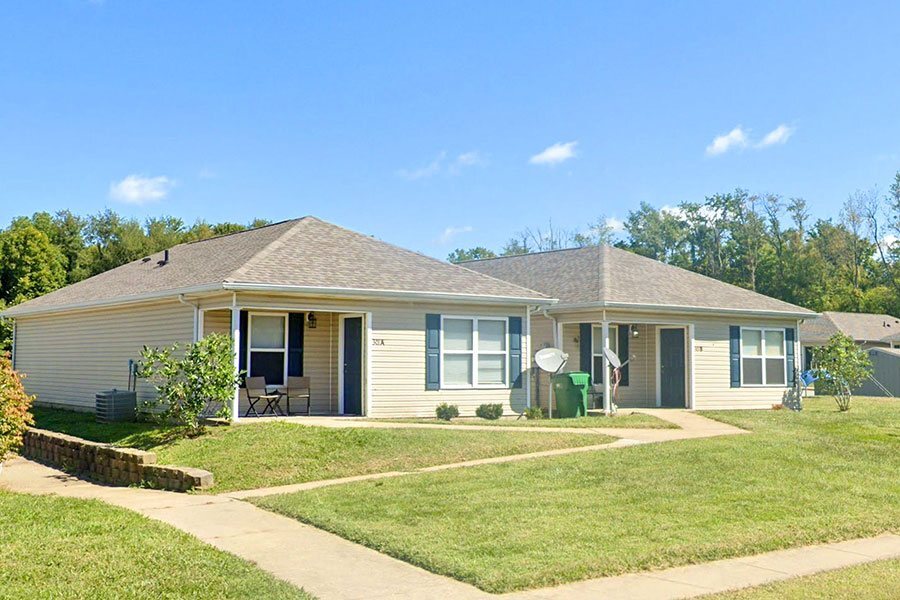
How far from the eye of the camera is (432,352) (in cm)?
1788

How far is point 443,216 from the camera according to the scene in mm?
49219

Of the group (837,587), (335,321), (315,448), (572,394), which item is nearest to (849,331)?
(572,394)

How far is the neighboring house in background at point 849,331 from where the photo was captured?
39.1 meters

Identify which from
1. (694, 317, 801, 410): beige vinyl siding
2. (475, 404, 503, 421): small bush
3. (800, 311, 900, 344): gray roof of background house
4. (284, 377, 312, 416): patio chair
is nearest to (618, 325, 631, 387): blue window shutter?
(694, 317, 801, 410): beige vinyl siding

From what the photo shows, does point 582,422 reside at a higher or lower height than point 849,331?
lower

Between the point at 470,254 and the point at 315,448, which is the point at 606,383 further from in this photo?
the point at 470,254

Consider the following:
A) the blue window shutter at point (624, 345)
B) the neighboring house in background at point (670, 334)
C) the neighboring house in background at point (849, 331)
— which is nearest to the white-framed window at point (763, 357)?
the neighboring house in background at point (670, 334)

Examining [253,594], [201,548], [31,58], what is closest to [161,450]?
[201,548]

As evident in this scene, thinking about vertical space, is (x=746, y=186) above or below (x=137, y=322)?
above

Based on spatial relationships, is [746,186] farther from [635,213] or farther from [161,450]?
[161,450]

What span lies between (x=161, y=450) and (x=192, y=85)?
39.0 feet

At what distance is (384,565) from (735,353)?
16899 millimetres

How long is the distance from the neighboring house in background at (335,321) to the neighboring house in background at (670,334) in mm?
2688

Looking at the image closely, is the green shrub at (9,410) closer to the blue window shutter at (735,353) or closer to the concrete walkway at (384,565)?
the concrete walkway at (384,565)
